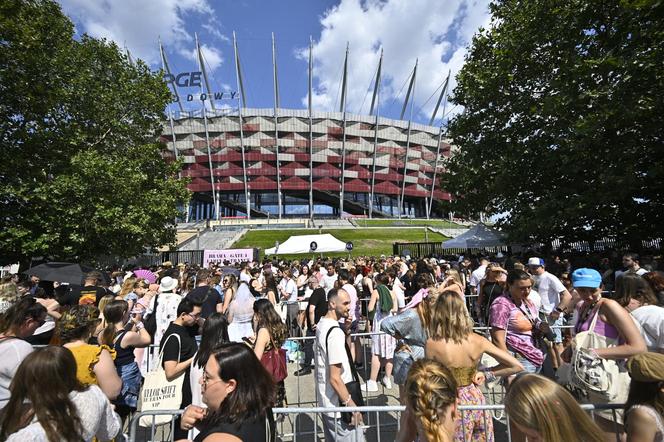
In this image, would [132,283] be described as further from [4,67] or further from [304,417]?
[4,67]

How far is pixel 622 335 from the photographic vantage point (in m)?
2.95

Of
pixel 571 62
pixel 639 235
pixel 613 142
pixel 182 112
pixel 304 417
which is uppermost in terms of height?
pixel 182 112

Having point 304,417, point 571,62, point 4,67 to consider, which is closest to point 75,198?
point 4,67

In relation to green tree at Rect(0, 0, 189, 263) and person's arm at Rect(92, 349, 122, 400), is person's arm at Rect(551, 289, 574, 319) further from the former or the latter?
green tree at Rect(0, 0, 189, 263)

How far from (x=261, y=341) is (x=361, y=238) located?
41.3 metres

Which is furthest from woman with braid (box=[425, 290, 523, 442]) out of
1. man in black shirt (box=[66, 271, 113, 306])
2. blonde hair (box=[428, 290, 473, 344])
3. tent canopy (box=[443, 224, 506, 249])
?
→ tent canopy (box=[443, 224, 506, 249])

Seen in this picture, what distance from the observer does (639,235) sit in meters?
15.3

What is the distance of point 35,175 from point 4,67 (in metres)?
5.09

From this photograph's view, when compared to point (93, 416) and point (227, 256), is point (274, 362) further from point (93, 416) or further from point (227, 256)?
point (227, 256)

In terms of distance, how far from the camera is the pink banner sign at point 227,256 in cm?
2227

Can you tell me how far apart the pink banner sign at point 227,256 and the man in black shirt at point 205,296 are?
1548 cm

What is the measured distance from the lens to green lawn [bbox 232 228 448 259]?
39.3m

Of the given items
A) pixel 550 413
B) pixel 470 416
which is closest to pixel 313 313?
pixel 470 416

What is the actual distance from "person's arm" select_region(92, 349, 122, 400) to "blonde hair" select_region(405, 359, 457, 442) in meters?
2.52
